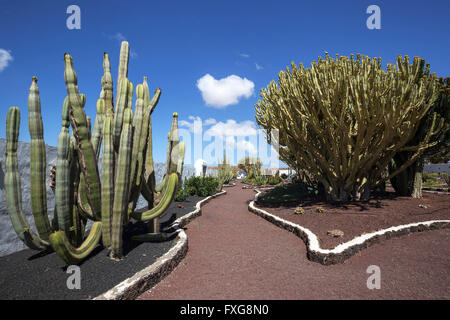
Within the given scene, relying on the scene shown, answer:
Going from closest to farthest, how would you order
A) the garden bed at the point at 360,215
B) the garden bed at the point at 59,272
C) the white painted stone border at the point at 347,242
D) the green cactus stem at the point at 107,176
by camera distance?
the garden bed at the point at 59,272 → the green cactus stem at the point at 107,176 → the white painted stone border at the point at 347,242 → the garden bed at the point at 360,215

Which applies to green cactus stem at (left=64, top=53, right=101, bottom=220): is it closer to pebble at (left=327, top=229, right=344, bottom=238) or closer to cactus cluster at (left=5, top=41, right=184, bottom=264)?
cactus cluster at (left=5, top=41, right=184, bottom=264)

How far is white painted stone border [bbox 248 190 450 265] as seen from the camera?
4.40m

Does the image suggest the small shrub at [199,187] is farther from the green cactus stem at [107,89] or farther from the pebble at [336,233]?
the green cactus stem at [107,89]

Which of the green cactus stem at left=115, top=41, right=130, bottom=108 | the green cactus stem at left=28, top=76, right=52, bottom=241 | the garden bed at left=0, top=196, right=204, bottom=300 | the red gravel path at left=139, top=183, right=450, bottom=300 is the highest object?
the green cactus stem at left=115, top=41, right=130, bottom=108

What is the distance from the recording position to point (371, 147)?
304 inches

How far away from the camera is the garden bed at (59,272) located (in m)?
3.01

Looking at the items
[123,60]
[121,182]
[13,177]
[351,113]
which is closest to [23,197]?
[13,177]

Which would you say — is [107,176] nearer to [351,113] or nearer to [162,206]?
[162,206]

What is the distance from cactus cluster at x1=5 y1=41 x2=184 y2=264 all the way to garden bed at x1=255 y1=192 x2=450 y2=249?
13.0 ft

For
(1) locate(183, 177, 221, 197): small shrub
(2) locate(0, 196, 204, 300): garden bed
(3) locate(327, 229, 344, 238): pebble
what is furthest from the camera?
(1) locate(183, 177, 221, 197): small shrub

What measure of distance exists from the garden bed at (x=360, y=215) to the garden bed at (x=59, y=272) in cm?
366

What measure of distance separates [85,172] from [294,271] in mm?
3835

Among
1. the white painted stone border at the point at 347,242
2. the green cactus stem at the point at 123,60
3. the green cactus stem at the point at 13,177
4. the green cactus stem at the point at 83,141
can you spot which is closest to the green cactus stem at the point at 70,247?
the green cactus stem at the point at 83,141

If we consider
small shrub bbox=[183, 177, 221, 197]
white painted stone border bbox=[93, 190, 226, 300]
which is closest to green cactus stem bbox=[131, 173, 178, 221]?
white painted stone border bbox=[93, 190, 226, 300]
